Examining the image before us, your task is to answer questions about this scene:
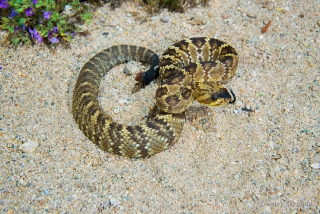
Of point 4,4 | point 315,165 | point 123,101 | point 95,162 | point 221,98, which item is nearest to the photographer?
point 315,165

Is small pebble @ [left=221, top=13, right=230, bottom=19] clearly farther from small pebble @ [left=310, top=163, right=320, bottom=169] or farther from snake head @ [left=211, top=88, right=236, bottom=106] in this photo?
small pebble @ [left=310, top=163, right=320, bottom=169]

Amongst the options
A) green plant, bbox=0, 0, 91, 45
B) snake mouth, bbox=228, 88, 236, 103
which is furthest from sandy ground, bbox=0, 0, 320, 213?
green plant, bbox=0, 0, 91, 45

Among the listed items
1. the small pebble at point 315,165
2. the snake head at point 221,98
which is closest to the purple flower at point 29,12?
the snake head at point 221,98

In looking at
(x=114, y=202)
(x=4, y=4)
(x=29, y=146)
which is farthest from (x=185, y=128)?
(x=4, y=4)

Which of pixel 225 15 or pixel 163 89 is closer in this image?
pixel 163 89

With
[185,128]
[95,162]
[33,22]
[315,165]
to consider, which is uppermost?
A: [315,165]

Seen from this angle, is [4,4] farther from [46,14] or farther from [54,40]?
[54,40]

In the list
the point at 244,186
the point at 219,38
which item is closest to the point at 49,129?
the point at 244,186
